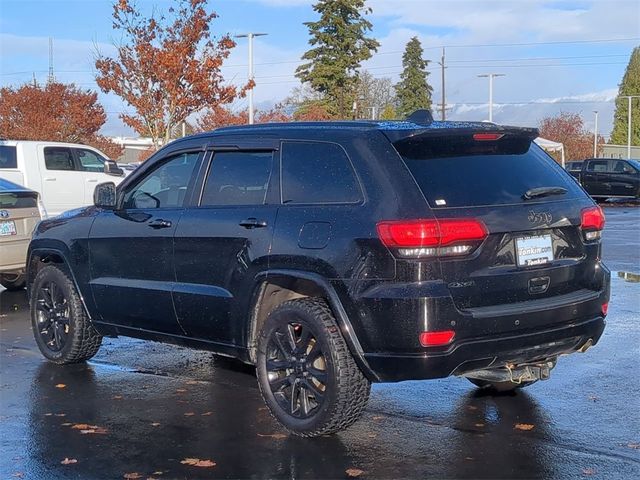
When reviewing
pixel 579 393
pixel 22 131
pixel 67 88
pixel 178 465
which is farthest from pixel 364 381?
pixel 67 88

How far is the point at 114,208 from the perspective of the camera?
7.14m

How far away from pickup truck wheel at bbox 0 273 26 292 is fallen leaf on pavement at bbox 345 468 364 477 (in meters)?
8.32

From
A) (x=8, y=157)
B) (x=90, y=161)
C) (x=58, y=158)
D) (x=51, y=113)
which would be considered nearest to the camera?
(x=8, y=157)

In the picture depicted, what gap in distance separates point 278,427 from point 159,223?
5.68 feet

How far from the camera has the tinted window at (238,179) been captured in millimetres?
6043

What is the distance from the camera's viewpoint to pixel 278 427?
591 centimetres

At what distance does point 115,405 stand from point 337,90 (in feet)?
161

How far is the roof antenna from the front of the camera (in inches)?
236

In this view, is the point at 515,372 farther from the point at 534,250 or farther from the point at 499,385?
the point at 499,385

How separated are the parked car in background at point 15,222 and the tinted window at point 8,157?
6.73 meters

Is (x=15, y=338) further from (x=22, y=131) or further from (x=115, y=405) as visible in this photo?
(x=22, y=131)

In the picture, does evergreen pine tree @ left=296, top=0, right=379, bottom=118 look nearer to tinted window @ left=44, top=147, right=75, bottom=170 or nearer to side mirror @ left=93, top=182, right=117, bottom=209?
tinted window @ left=44, top=147, right=75, bottom=170

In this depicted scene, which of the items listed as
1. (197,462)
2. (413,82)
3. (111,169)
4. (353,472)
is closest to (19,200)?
(111,169)

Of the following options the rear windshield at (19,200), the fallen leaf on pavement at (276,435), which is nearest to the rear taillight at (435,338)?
the fallen leaf on pavement at (276,435)
